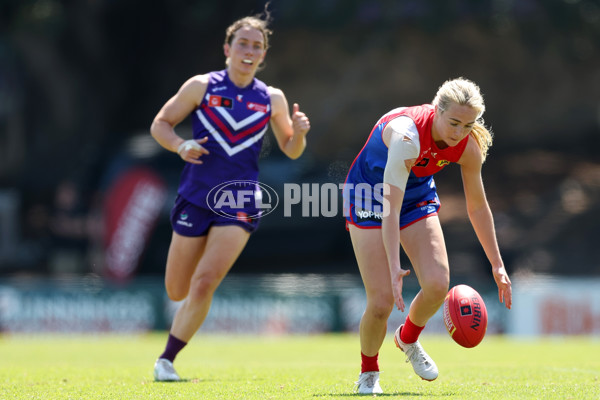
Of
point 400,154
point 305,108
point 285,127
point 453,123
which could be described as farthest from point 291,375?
point 305,108

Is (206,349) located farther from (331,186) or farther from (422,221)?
(422,221)

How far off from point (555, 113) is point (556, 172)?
2731 millimetres

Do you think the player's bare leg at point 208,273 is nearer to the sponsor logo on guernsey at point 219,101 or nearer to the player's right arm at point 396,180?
the sponsor logo on guernsey at point 219,101

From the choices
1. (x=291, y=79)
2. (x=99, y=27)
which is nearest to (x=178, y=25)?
(x=99, y=27)

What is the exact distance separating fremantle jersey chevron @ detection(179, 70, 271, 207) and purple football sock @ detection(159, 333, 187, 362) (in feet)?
3.57

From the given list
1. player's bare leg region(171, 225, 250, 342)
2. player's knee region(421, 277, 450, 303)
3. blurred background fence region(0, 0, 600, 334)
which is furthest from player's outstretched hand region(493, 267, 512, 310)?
blurred background fence region(0, 0, 600, 334)

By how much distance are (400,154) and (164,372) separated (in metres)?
2.65

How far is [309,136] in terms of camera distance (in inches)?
1067

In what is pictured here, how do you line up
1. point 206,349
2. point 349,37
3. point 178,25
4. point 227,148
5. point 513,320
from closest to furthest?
point 227,148 → point 206,349 → point 513,320 → point 349,37 → point 178,25

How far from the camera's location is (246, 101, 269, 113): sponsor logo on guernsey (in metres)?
7.50

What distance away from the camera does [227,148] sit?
7.38m

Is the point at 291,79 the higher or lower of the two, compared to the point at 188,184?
higher

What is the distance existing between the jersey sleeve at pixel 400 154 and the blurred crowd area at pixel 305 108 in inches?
524

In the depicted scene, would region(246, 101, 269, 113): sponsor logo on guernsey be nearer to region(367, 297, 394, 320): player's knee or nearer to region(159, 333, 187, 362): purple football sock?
region(159, 333, 187, 362): purple football sock
